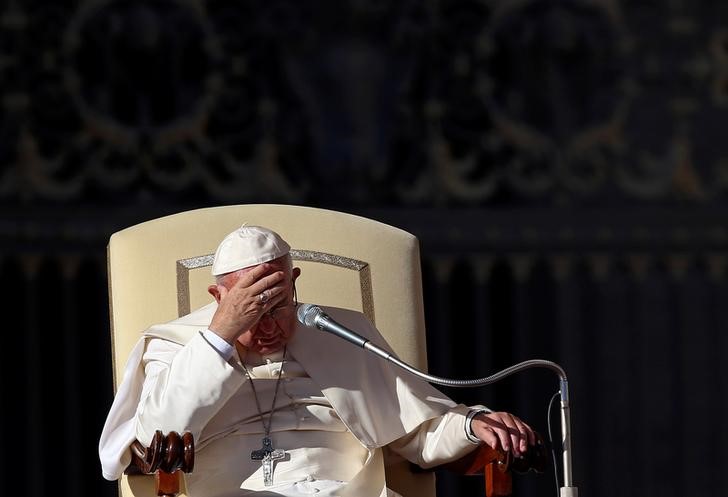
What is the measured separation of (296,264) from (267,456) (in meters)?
0.65

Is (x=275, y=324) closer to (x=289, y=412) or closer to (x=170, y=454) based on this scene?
(x=289, y=412)

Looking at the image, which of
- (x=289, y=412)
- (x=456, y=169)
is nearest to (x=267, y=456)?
(x=289, y=412)

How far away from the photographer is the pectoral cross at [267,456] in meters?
3.59

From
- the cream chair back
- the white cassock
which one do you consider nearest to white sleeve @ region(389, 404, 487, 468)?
the white cassock

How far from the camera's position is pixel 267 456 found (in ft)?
11.9

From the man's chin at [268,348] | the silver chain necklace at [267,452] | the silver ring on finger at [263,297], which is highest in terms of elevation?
the silver ring on finger at [263,297]

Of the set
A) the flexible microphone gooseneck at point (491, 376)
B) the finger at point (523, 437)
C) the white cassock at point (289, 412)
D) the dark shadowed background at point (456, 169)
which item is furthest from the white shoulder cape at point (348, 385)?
the dark shadowed background at point (456, 169)

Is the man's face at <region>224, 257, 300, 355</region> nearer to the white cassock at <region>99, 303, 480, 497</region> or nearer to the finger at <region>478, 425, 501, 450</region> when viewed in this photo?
the white cassock at <region>99, 303, 480, 497</region>

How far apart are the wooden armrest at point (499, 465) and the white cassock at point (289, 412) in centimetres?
3

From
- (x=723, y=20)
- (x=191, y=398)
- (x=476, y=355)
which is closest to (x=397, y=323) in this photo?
(x=191, y=398)

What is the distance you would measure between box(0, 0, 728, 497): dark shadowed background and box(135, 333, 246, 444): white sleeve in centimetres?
237

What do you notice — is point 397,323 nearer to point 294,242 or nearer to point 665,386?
point 294,242

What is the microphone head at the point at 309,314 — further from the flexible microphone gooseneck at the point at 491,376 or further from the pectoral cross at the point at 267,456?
the pectoral cross at the point at 267,456

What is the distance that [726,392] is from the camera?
6117 millimetres
